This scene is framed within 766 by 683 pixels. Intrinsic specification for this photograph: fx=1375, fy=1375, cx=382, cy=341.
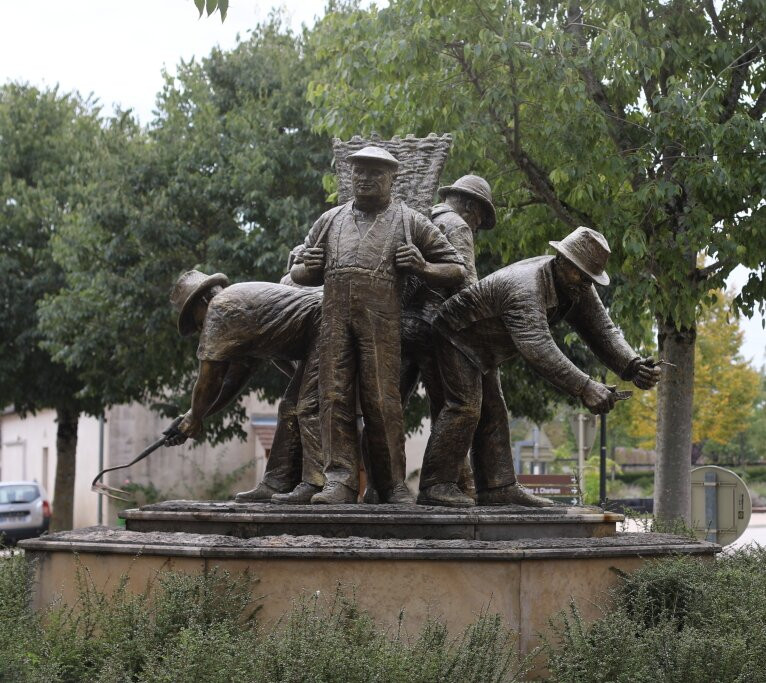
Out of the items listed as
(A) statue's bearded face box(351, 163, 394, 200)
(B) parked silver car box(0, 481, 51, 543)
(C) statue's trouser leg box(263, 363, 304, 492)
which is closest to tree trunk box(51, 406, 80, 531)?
(B) parked silver car box(0, 481, 51, 543)


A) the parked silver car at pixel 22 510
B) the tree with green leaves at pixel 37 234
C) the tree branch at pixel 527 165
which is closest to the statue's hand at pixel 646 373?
the tree branch at pixel 527 165

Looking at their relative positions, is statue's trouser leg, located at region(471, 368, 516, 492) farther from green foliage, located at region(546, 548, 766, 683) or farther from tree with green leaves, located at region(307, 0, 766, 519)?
tree with green leaves, located at region(307, 0, 766, 519)

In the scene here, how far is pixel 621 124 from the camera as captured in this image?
51.1ft

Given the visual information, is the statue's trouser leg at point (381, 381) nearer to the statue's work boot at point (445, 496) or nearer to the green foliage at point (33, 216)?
the statue's work boot at point (445, 496)

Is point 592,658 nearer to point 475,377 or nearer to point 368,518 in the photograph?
point 368,518

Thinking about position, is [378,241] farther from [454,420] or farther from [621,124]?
[621,124]

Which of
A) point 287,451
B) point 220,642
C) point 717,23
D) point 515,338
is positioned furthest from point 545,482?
point 220,642

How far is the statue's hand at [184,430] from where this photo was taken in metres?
9.23

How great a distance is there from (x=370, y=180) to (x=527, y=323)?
131 cm

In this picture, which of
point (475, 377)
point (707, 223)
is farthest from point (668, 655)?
point (707, 223)

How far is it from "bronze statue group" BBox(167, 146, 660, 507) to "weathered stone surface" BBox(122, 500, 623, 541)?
0.31m

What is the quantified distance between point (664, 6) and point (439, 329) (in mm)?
7944

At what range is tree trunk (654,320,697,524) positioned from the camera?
15.4 meters

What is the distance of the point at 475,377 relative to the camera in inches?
344
